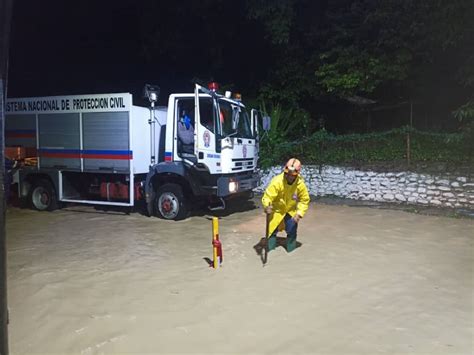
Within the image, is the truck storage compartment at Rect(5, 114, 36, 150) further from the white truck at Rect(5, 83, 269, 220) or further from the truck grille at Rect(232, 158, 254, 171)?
the truck grille at Rect(232, 158, 254, 171)

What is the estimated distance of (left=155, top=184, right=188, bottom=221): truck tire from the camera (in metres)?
9.30

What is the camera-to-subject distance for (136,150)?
31.3 ft

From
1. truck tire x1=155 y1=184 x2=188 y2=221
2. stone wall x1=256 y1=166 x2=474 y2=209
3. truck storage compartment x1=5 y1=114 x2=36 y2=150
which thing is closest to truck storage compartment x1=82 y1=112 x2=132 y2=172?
truck tire x1=155 y1=184 x2=188 y2=221

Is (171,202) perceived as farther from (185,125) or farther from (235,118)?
(235,118)

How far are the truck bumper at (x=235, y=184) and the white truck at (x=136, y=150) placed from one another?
0.02 meters

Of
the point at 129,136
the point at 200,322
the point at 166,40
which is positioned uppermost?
the point at 166,40

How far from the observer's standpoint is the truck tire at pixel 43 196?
35.1 ft

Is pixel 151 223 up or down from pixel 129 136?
down

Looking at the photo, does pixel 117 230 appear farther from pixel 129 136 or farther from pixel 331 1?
pixel 331 1

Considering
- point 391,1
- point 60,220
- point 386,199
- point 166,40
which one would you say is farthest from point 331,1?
point 60,220

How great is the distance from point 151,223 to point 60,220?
220 cm

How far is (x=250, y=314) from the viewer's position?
4.34 metres

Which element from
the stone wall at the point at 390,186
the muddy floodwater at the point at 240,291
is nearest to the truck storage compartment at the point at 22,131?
the muddy floodwater at the point at 240,291

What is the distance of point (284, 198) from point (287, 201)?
7cm
